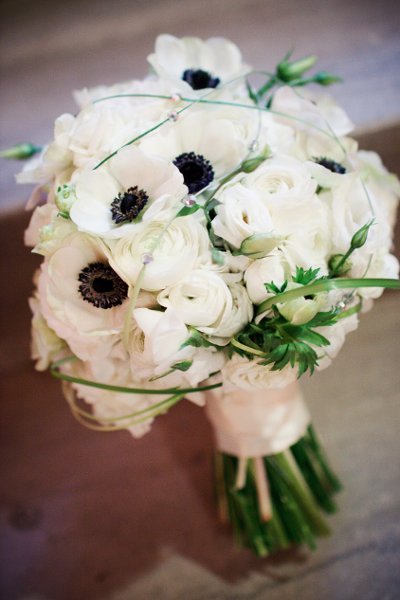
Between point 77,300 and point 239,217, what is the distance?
178 mm

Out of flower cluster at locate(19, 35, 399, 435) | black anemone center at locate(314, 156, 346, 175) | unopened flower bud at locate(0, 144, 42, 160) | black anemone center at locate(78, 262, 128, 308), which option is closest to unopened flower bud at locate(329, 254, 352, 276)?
flower cluster at locate(19, 35, 399, 435)

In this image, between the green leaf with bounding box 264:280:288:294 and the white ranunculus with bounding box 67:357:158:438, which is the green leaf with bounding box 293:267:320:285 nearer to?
the green leaf with bounding box 264:280:288:294

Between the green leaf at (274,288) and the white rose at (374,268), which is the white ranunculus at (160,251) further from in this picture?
the white rose at (374,268)

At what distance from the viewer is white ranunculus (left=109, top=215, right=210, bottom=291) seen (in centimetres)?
50

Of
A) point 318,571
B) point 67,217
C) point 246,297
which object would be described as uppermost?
point 67,217

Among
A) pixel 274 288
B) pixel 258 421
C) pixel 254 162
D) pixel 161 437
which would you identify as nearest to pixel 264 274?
pixel 274 288

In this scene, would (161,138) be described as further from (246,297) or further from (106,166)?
(246,297)

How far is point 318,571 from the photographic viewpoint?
924mm

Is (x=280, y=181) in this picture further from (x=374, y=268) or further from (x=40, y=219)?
(x=40, y=219)

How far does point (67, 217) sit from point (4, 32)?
0.86 metres

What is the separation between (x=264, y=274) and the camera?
1.71 ft

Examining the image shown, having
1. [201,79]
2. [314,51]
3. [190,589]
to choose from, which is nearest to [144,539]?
[190,589]

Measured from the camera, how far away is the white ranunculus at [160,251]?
501mm

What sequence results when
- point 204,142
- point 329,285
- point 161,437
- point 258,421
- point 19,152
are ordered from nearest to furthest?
point 329,285, point 204,142, point 19,152, point 258,421, point 161,437
